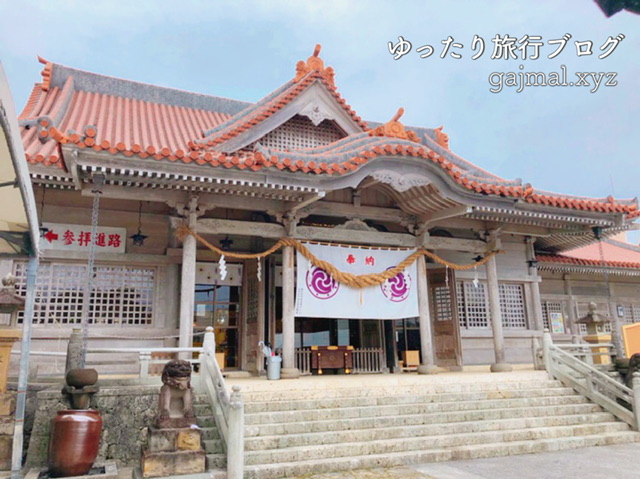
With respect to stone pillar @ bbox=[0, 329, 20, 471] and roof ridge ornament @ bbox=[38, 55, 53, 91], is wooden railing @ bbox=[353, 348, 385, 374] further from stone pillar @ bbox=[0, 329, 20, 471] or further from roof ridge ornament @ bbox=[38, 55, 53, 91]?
roof ridge ornament @ bbox=[38, 55, 53, 91]

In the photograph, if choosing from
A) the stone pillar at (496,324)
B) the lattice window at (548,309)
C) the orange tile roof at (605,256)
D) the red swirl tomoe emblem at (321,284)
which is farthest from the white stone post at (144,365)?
the lattice window at (548,309)

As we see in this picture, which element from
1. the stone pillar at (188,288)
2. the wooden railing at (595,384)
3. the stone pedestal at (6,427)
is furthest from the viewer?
the stone pillar at (188,288)

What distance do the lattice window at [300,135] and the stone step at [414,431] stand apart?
7.14 metres

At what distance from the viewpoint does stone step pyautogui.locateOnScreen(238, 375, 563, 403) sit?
25.3 ft

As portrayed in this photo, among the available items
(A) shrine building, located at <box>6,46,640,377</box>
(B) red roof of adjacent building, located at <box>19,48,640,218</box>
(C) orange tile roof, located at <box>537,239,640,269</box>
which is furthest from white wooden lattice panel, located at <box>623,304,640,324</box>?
(B) red roof of adjacent building, located at <box>19,48,640,218</box>

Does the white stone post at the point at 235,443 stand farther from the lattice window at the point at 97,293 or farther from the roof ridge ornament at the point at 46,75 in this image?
the roof ridge ornament at the point at 46,75

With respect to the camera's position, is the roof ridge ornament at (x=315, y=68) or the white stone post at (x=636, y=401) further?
the roof ridge ornament at (x=315, y=68)

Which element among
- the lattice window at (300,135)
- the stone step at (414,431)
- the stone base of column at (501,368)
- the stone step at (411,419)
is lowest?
the stone step at (414,431)

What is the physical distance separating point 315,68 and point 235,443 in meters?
9.34

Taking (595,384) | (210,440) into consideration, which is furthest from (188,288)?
(595,384)

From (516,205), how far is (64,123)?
10.5m

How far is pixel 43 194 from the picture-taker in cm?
1005

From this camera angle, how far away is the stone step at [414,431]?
6.71 meters

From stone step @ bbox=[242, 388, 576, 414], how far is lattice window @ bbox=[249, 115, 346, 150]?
21.2 feet
